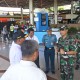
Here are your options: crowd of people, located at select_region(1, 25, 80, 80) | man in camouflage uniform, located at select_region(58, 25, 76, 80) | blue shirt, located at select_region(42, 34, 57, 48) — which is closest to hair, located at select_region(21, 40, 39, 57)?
crowd of people, located at select_region(1, 25, 80, 80)

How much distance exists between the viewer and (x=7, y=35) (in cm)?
2283

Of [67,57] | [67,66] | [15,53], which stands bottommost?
[67,66]

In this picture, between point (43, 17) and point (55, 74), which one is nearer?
point (55, 74)

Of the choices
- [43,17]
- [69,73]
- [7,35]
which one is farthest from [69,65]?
[7,35]

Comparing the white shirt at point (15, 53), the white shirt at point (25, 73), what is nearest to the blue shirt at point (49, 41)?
the white shirt at point (15, 53)

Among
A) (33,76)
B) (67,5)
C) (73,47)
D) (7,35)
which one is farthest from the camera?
(67,5)

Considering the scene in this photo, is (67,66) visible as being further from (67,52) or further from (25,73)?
(25,73)

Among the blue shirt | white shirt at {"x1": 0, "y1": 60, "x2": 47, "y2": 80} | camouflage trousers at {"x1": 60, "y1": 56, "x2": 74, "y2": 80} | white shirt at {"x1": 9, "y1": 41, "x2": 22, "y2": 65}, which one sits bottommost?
camouflage trousers at {"x1": 60, "y1": 56, "x2": 74, "y2": 80}

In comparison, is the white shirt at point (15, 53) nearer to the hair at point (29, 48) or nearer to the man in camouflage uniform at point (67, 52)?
the hair at point (29, 48)

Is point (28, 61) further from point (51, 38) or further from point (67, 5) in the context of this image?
point (67, 5)

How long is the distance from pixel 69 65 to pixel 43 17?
484 inches

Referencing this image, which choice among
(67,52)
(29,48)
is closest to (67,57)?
(67,52)

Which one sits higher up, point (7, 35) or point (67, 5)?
point (67, 5)

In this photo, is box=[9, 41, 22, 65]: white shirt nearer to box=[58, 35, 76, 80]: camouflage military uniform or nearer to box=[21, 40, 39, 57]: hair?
box=[21, 40, 39, 57]: hair
